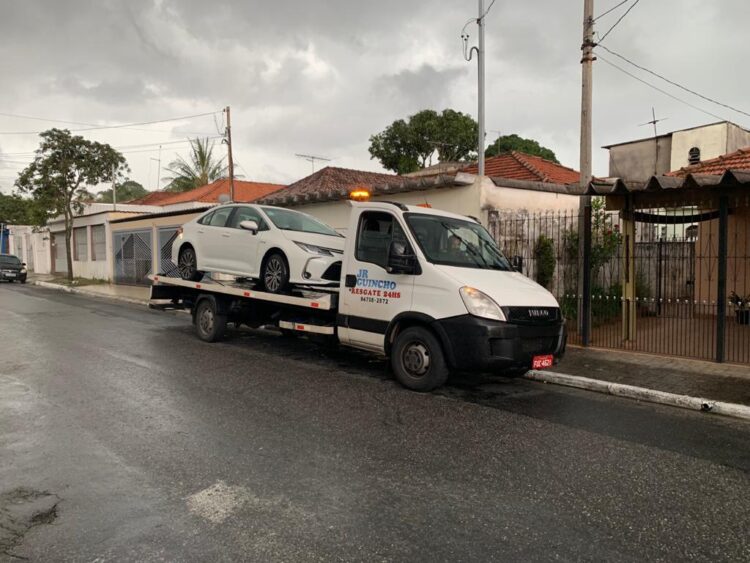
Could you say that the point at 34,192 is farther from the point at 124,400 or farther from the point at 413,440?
the point at 413,440

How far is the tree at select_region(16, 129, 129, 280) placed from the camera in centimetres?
2634

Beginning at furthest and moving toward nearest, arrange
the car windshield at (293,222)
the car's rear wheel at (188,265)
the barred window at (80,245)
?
the barred window at (80,245) → the car's rear wheel at (188,265) → the car windshield at (293,222)

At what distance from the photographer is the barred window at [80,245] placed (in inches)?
1255

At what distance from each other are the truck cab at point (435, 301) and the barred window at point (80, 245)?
96.4 feet

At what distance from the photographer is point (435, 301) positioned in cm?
625

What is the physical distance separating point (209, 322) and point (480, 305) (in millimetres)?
5462

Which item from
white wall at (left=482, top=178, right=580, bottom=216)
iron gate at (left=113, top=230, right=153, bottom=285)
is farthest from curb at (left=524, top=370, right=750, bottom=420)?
iron gate at (left=113, top=230, right=153, bottom=285)

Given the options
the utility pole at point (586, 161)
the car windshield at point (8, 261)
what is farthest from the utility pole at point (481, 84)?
the car windshield at point (8, 261)

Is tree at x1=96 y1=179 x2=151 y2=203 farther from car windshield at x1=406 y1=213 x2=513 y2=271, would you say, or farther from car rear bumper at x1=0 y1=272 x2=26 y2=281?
car windshield at x1=406 y1=213 x2=513 y2=271

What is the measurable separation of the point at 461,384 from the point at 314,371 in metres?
2.02

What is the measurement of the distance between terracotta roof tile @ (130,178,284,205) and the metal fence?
23.1 metres

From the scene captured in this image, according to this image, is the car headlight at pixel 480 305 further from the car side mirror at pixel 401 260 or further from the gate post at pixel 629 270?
the gate post at pixel 629 270

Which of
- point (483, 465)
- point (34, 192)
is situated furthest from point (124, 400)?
point (34, 192)

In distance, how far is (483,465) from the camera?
14.1 ft
